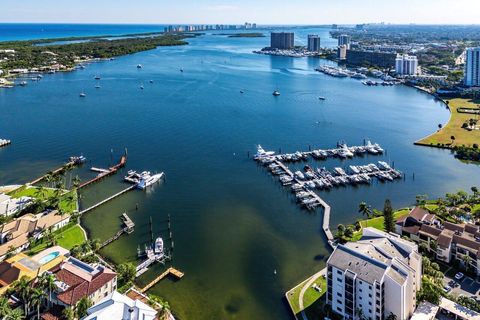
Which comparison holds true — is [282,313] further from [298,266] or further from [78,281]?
[78,281]

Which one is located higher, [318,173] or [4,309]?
[318,173]

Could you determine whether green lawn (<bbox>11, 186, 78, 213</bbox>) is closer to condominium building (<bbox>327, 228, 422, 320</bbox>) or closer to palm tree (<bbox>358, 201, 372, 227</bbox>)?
condominium building (<bbox>327, 228, 422, 320</bbox>)

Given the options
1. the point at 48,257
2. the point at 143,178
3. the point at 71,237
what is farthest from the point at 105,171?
the point at 48,257

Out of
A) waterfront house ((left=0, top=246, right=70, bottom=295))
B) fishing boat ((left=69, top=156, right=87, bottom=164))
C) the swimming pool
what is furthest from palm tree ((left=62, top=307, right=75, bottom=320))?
fishing boat ((left=69, top=156, right=87, bottom=164))

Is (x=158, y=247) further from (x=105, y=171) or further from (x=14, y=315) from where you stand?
(x=105, y=171)

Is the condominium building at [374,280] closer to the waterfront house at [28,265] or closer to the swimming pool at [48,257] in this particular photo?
the waterfront house at [28,265]

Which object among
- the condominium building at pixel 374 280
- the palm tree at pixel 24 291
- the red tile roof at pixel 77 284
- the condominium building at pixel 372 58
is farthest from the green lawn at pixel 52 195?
the condominium building at pixel 372 58
